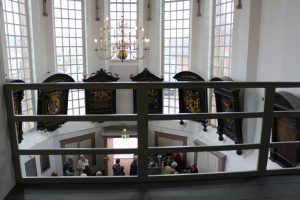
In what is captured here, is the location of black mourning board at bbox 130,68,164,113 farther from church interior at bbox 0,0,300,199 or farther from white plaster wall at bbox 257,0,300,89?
white plaster wall at bbox 257,0,300,89

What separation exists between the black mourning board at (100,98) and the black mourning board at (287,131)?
4872 mm

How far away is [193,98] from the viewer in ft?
26.0

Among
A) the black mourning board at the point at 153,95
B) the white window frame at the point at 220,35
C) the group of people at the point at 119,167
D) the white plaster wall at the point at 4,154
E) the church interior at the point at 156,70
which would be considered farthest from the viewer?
the black mourning board at the point at 153,95

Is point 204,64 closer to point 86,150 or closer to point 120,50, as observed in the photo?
point 120,50

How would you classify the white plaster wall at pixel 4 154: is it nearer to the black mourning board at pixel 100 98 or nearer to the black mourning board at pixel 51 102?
the black mourning board at pixel 51 102

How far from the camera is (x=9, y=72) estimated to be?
7219 mm

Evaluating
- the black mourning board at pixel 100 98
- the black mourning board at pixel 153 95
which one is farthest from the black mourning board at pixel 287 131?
the black mourning board at pixel 100 98

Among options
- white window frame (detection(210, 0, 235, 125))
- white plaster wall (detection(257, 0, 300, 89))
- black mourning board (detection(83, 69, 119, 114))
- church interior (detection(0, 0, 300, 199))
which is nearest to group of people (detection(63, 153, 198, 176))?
church interior (detection(0, 0, 300, 199))

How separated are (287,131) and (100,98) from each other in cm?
535

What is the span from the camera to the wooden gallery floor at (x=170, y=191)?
2053mm

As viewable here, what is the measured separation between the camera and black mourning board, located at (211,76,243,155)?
6285mm

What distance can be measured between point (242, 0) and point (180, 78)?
2.65 meters

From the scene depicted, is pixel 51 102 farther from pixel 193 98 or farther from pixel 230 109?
pixel 230 109

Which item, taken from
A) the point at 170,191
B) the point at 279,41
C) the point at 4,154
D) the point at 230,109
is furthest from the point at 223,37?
the point at 4,154
